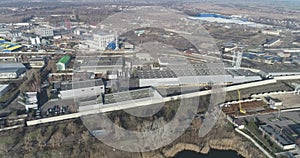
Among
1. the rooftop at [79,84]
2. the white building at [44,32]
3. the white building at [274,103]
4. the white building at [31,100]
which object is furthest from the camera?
the white building at [44,32]

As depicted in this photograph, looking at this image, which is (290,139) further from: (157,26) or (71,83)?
(157,26)

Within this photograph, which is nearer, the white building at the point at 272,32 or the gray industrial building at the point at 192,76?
the gray industrial building at the point at 192,76

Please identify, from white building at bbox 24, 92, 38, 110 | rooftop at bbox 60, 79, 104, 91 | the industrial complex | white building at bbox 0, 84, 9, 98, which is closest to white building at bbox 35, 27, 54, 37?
the industrial complex

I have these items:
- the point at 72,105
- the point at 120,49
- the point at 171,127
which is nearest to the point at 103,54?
the point at 120,49

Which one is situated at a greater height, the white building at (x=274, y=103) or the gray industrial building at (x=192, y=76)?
the gray industrial building at (x=192, y=76)

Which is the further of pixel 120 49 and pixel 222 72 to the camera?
pixel 120 49

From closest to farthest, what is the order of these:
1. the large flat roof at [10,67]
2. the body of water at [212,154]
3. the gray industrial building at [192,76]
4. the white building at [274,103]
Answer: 1. the body of water at [212,154]
2. the white building at [274,103]
3. the gray industrial building at [192,76]
4. the large flat roof at [10,67]

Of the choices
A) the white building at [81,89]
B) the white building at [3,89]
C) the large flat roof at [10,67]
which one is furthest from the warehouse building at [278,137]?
the large flat roof at [10,67]

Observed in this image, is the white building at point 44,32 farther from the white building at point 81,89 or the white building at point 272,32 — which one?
the white building at point 272,32
